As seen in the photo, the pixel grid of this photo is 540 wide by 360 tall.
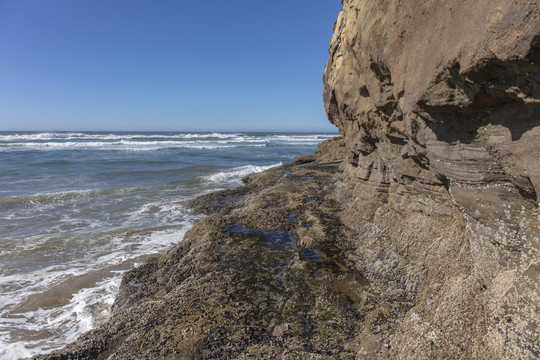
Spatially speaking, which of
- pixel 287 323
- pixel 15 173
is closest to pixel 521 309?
pixel 287 323

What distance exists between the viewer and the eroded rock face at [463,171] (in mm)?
2203

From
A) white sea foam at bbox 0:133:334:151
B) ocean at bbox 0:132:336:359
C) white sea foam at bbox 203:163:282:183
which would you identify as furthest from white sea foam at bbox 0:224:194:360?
white sea foam at bbox 0:133:334:151

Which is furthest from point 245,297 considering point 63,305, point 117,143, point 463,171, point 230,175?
point 117,143

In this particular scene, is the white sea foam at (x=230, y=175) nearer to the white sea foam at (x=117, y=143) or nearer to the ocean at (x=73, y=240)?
A: the ocean at (x=73, y=240)

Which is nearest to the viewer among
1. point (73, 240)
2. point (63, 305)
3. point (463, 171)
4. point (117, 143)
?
point (463, 171)

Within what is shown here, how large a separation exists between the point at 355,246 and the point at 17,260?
748 centimetres

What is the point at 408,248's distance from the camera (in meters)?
4.39

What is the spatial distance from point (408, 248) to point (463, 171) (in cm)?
163

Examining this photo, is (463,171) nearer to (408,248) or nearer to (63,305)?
(408,248)

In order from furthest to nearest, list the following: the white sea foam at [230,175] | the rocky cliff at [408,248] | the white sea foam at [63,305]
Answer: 1. the white sea foam at [230,175]
2. the white sea foam at [63,305]
3. the rocky cliff at [408,248]

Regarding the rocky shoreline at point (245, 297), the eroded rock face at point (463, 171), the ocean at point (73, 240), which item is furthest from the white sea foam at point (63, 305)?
the eroded rock face at point (463, 171)

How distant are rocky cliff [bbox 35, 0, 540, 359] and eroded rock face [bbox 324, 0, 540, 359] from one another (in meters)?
0.01

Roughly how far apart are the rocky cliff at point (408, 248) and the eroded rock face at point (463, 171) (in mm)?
13

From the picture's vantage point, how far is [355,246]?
540 cm
